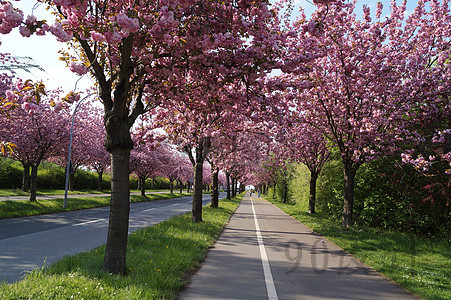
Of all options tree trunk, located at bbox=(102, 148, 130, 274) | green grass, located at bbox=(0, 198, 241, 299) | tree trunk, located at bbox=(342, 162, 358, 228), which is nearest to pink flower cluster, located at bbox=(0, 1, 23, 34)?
tree trunk, located at bbox=(102, 148, 130, 274)

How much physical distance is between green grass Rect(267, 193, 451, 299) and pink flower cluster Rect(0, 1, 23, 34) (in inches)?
286

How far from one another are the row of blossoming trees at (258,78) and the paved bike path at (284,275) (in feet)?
6.28

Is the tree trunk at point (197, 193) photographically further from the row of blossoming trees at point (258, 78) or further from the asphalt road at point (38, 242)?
the asphalt road at point (38, 242)

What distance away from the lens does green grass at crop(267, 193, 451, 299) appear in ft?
18.8

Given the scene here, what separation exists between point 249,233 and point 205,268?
19.2 feet

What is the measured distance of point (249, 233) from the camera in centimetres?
1211

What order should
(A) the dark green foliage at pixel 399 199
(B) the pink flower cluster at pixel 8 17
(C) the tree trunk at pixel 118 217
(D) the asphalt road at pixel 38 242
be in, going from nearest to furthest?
(B) the pink flower cluster at pixel 8 17
(C) the tree trunk at pixel 118 217
(D) the asphalt road at pixel 38 242
(A) the dark green foliage at pixel 399 199

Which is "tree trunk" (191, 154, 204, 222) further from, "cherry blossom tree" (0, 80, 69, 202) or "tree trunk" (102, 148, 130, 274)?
"cherry blossom tree" (0, 80, 69, 202)

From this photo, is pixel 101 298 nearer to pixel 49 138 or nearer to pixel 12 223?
pixel 12 223

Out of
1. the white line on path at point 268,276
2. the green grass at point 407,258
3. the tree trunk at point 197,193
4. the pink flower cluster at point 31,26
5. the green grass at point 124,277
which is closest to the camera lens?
the pink flower cluster at point 31,26

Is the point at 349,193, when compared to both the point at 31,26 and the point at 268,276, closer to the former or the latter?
the point at 268,276

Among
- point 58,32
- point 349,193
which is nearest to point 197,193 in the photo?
point 349,193

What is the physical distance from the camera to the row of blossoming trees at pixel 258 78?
5309 mm

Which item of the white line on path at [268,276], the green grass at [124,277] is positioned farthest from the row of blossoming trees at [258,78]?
the white line on path at [268,276]
